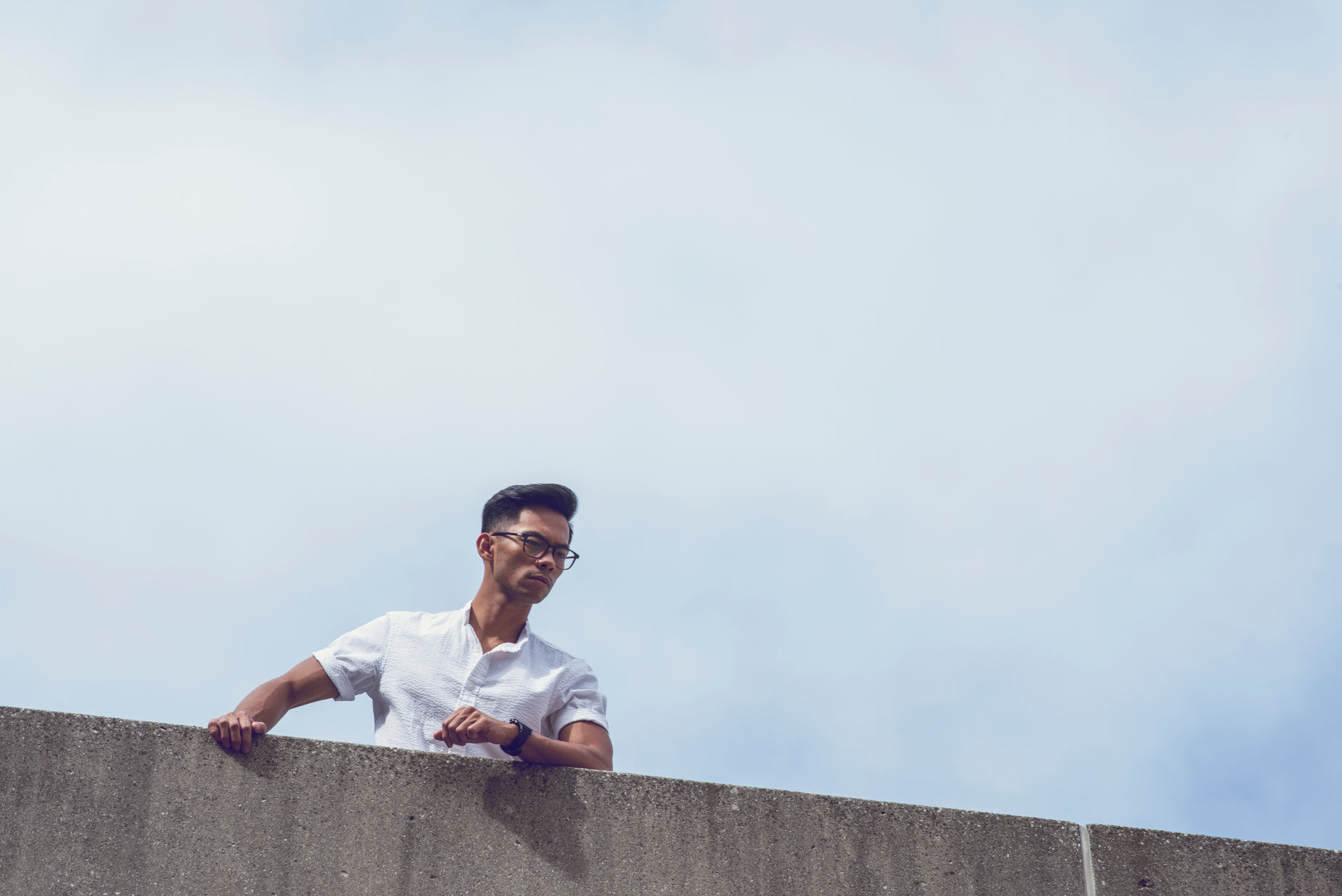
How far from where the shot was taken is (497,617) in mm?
5641

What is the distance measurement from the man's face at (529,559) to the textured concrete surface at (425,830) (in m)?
1.12

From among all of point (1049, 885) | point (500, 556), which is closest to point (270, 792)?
point (500, 556)

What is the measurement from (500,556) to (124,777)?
1.87 metres

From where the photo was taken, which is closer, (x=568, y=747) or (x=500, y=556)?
(x=568, y=747)

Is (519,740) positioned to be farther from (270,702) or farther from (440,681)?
(270,702)

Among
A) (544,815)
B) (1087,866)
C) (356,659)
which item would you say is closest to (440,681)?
(356,659)

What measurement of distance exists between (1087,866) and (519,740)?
85.4 inches

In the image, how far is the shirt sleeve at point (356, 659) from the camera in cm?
521

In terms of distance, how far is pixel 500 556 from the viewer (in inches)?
231

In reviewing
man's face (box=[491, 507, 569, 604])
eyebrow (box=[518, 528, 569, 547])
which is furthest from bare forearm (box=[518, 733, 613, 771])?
eyebrow (box=[518, 528, 569, 547])

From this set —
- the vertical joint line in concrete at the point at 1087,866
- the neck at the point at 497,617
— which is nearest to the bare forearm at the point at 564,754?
the neck at the point at 497,617

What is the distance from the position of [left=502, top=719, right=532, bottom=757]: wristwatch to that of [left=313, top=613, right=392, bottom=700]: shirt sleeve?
2.74 ft

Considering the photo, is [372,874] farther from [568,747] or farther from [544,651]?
[544,651]

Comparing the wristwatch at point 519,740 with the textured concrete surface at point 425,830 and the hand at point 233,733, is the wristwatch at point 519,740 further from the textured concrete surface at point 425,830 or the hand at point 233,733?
the hand at point 233,733
